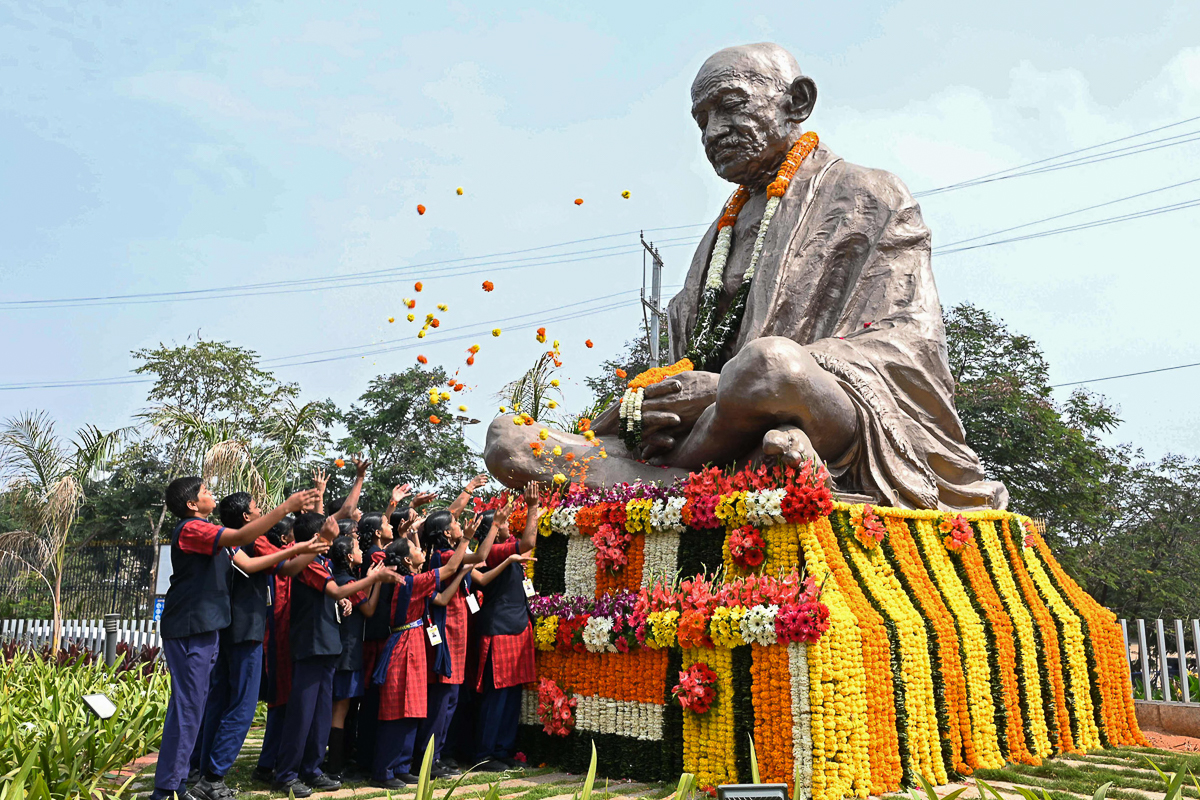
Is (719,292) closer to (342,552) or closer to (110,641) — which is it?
(342,552)

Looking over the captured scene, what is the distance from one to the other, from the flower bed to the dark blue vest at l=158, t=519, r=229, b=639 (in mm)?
1800

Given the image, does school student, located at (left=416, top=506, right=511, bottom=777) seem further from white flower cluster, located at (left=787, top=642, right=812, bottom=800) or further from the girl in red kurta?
white flower cluster, located at (left=787, top=642, right=812, bottom=800)

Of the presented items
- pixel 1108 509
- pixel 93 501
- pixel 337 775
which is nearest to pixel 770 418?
pixel 337 775

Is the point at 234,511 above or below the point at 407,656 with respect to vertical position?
above

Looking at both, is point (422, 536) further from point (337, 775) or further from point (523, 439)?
point (337, 775)

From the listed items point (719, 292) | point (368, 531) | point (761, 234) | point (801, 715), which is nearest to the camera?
point (801, 715)

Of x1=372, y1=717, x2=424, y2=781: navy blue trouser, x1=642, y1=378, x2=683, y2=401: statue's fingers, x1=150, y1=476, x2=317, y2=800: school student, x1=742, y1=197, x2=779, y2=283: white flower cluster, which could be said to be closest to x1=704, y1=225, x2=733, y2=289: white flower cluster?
x1=742, y1=197, x2=779, y2=283: white flower cluster

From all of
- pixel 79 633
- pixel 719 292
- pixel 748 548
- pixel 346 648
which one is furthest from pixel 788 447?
pixel 79 633

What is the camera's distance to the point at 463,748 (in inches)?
216

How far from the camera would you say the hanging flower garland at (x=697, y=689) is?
4406 millimetres

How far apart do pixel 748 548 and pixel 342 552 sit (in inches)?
85.0

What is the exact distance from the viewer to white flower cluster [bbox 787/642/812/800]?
4.03 m

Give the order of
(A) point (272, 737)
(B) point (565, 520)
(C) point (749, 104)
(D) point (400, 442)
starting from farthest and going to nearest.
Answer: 1. (D) point (400, 442)
2. (C) point (749, 104)
3. (B) point (565, 520)
4. (A) point (272, 737)

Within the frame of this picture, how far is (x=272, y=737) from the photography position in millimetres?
4949
